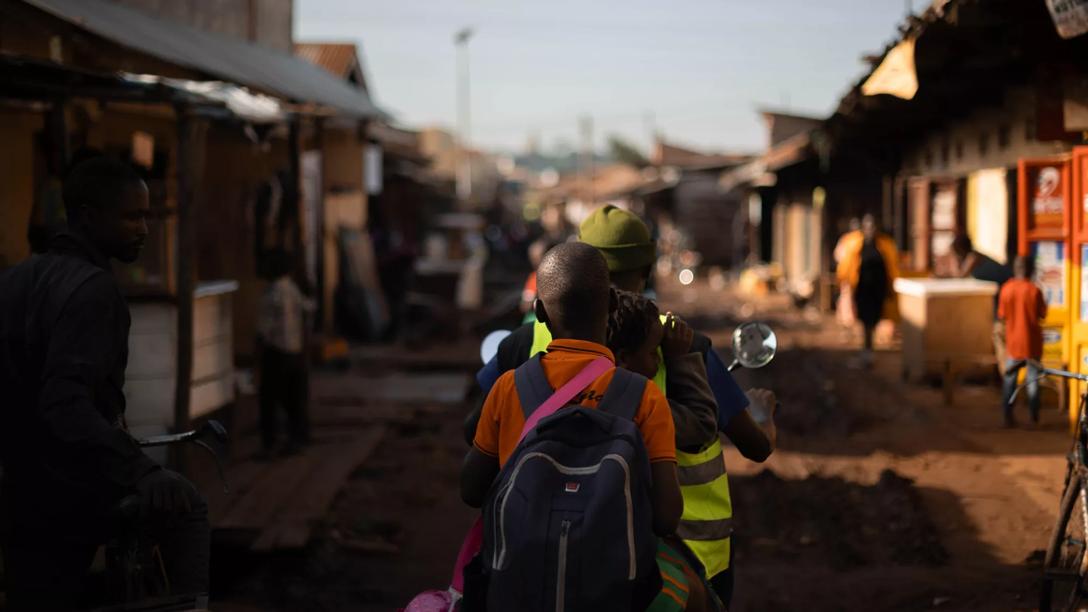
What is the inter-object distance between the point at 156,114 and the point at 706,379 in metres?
10.5

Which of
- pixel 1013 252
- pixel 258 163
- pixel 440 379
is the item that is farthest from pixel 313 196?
pixel 1013 252

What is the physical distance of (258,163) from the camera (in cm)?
1606

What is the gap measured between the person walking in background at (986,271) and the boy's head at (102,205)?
28.9 feet

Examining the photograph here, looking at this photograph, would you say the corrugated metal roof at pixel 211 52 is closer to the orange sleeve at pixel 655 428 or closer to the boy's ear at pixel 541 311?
the boy's ear at pixel 541 311

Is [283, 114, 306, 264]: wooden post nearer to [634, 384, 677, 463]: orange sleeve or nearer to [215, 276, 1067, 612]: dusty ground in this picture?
[215, 276, 1067, 612]: dusty ground

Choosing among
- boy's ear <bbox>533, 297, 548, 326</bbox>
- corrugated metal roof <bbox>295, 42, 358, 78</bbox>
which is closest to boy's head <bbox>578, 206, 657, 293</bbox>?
boy's ear <bbox>533, 297, 548, 326</bbox>

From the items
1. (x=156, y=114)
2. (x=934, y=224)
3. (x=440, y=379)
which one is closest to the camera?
(x=156, y=114)

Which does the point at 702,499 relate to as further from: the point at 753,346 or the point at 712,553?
the point at 753,346

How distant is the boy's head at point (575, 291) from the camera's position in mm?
3141

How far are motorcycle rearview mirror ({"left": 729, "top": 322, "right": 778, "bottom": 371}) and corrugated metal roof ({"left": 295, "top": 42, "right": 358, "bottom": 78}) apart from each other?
21.1 m

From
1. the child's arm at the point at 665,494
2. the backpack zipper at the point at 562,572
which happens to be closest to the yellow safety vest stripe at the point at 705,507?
the child's arm at the point at 665,494

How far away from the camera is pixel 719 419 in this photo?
3.68m

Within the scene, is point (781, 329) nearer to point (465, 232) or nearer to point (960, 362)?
point (960, 362)

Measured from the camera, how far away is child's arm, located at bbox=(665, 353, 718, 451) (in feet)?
11.2
